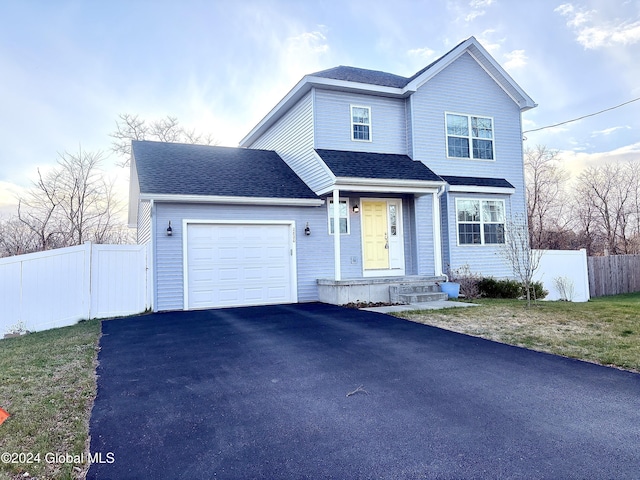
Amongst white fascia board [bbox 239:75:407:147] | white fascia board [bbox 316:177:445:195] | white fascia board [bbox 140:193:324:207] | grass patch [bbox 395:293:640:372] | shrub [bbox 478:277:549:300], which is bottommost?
grass patch [bbox 395:293:640:372]

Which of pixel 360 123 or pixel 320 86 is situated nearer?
pixel 320 86

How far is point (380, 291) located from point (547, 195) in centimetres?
2168

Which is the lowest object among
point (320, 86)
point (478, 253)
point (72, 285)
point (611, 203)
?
point (72, 285)

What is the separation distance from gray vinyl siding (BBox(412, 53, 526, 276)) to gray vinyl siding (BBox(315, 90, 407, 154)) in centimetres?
53

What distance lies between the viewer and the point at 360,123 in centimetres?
1255

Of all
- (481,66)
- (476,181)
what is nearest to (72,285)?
(476,181)

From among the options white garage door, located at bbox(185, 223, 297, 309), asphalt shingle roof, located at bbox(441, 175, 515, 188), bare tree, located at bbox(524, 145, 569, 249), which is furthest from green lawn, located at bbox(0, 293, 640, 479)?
bare tree, located at bbox(524, 145, 569, 249)

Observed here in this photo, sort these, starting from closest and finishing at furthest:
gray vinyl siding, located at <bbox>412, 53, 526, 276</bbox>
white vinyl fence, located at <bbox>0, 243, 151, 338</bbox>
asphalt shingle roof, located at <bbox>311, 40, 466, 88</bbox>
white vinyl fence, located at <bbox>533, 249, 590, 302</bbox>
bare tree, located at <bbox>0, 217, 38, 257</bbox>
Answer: white vinyl fence, located at <bbox>0, 243, 151, 338</bbox> < asphalt shingle roof, located at <bbox>311, 40, 466, 88</bbox> < gray vinyl siding, located at <bbox>412, 53, 526, 276</bbox> < white vinyl fence, located at <bbox>533, 249, 590, 302</bbox> < bare tree, located at <bbox>0, 217, 38, 257</bbox>

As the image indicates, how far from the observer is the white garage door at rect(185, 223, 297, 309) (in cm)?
1037

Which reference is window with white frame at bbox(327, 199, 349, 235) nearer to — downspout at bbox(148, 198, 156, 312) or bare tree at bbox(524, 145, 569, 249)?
downspout at bbox(148, 198, 156, 312)

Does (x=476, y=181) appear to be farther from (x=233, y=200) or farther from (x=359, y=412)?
(x=359, y=412)

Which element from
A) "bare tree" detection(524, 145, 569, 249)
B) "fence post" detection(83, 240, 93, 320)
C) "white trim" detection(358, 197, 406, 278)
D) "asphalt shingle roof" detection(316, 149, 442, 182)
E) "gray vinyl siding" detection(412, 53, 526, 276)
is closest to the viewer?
"fence post" detection(83, 240, 93, 320)

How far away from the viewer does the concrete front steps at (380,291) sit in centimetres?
1045

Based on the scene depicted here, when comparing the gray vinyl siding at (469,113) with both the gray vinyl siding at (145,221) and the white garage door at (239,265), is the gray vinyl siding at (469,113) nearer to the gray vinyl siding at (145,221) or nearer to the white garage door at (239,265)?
the white garage door at (239,265)
